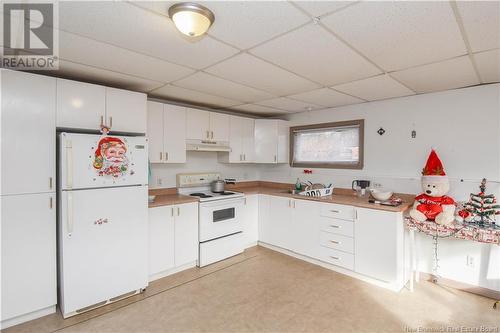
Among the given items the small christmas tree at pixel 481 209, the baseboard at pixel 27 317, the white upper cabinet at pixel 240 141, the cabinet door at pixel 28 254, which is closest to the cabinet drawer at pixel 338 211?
the small christmas tree at pixel 481 209

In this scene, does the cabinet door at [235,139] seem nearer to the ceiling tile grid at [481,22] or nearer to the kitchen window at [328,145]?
the kitchen window at [328,145]

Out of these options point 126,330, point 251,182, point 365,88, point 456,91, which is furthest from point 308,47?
point 251,182


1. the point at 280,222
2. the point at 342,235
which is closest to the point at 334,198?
the point at 342,235

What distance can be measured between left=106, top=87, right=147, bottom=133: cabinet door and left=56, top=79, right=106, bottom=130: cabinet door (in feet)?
0.20

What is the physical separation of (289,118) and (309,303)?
298 centimetres

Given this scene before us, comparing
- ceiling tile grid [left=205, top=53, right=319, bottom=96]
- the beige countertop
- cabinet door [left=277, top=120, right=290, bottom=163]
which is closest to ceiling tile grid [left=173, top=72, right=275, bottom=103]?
ceiling tile grid [left=205, top=53, right=319, bottom=96]

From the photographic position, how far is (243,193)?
3.84m

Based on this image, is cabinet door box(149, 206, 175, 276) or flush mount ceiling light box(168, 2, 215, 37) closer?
flush mount ceiling light box(168, 2, 215, 37)

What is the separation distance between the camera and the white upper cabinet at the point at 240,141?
403cm

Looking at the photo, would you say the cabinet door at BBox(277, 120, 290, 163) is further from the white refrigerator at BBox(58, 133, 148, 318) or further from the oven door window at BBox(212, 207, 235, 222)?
the white refrigerator at BBox(58, 133, 148, 318)

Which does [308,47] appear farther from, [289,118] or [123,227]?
[289,118]

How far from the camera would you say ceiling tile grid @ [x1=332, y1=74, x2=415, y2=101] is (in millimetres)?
2559

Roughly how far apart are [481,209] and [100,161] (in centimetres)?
368

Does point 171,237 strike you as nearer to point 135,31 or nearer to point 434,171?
point 135,31
